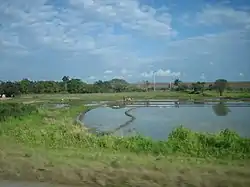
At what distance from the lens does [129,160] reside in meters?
7.03

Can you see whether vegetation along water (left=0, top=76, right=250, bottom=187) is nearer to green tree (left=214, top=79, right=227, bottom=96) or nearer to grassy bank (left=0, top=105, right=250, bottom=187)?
grassy bank (left=0, top=105, right=250, bottom=187)

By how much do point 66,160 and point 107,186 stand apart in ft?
5.31

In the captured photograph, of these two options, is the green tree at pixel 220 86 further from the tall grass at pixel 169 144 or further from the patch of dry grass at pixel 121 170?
the patch of dry grass at pixel 121 170

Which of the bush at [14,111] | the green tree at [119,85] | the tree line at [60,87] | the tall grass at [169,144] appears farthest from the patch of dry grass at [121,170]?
the green tree at [119,85]

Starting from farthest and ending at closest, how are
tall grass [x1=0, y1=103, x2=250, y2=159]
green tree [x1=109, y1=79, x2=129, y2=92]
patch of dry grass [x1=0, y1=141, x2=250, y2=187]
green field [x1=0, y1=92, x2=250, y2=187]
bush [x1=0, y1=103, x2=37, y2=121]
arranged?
green tree [x1=109, y1=79, x2=129, y2=92]
bush [x1=0, y1=103, x2=37, y2=121]
tall grass [x1=0, y1=103, x2=250, y2=159]
green field [x1=0, y1=92, x2=250, y2=187]
patch of dry grass [x1=0, y1=141, x2=250, y2=187]

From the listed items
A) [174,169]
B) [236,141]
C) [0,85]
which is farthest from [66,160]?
[0,85]

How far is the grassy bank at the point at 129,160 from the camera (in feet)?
19.2

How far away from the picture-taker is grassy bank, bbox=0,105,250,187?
586 cm

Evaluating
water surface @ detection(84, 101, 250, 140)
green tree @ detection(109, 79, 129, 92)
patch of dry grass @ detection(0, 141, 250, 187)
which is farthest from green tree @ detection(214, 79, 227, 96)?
patch of dry grass @ detection(0, 141, 250, 187)

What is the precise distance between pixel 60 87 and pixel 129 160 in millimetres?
41277

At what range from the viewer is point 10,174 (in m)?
6.56

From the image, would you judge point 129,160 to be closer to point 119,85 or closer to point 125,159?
point 125,159

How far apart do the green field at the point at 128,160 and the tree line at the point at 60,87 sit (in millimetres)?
24416

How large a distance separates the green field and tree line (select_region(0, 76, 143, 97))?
2442cm
